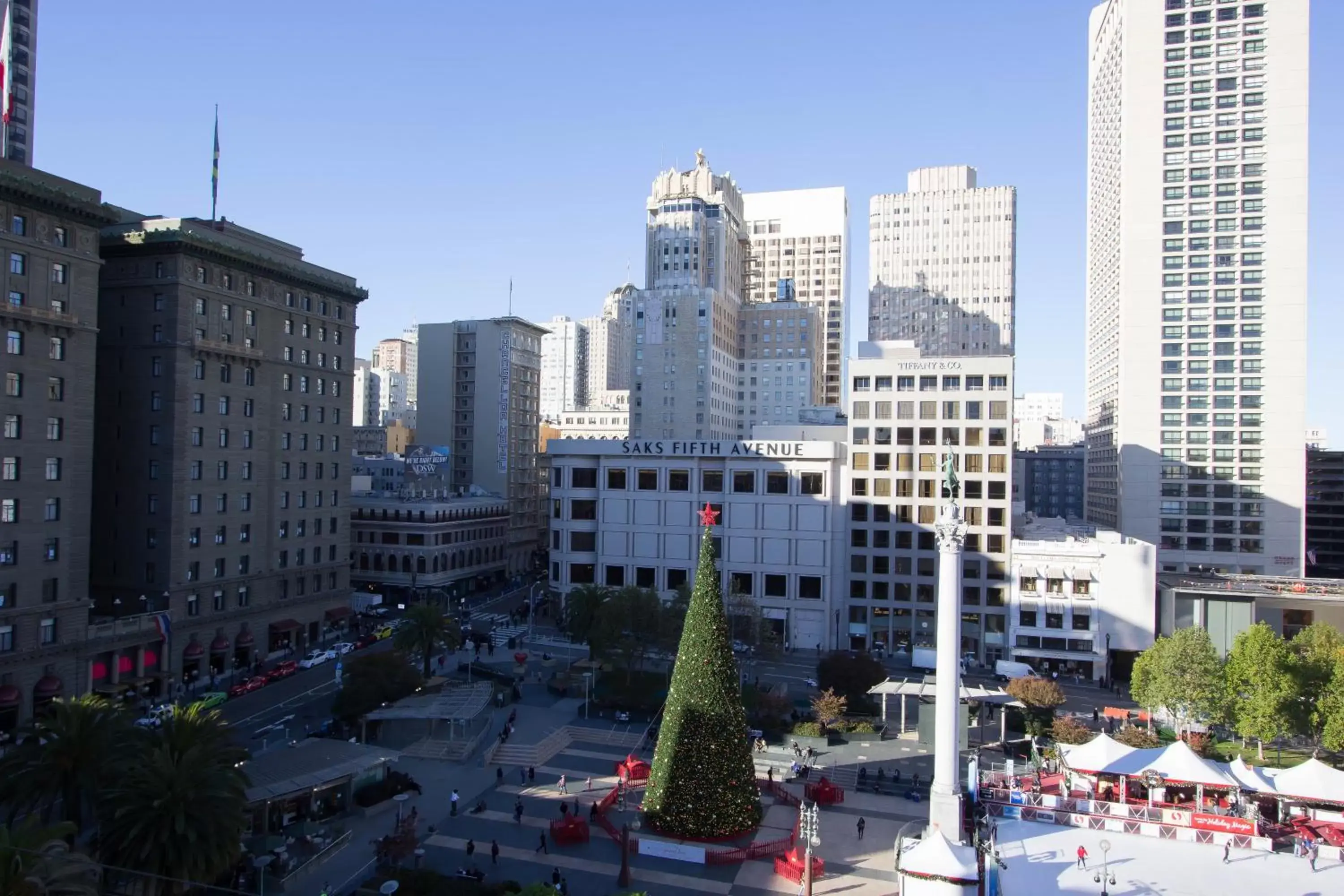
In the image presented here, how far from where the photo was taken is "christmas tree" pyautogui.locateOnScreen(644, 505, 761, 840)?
133ft

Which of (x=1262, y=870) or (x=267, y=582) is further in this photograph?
(x=267, y=582)

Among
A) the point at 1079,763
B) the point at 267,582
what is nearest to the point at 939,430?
the point at 1079,763

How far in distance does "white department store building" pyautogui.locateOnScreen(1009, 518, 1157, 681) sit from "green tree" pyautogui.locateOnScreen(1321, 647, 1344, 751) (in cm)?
2390

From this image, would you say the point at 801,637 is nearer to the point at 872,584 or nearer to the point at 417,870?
the point at 872,584

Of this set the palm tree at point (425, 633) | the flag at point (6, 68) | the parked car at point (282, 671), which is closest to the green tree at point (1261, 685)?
the palm tree at point (425, 633)

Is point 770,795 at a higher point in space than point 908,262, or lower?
lower

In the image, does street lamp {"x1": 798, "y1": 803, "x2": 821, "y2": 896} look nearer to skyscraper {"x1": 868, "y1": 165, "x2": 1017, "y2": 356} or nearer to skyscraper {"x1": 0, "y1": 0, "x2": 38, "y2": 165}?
skyscraper {"x1": 0, "y1": 0, "x2": 38, "y2": 165}

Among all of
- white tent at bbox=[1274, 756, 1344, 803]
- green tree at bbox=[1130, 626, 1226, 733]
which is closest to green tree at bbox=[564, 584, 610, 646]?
green tree at bbox=[1130, 626, 1226, 733]

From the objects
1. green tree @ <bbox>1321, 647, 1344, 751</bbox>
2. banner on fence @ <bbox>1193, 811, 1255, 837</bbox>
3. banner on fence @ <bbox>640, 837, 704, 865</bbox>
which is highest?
green tree @ <bbox>1321, 647, 1344, 751</bbox>

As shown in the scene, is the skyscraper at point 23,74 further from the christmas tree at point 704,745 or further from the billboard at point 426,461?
the christmas tree at point 704,745

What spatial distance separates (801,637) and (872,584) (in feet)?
28.2

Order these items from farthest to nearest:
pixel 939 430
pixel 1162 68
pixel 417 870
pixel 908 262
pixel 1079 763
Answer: pixel 908 262, pixel 1162 68, pixel 939 430, pixel 1079 763, pixel 417 870

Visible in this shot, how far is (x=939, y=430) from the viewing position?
8750cm

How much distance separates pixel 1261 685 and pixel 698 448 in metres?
52.1
